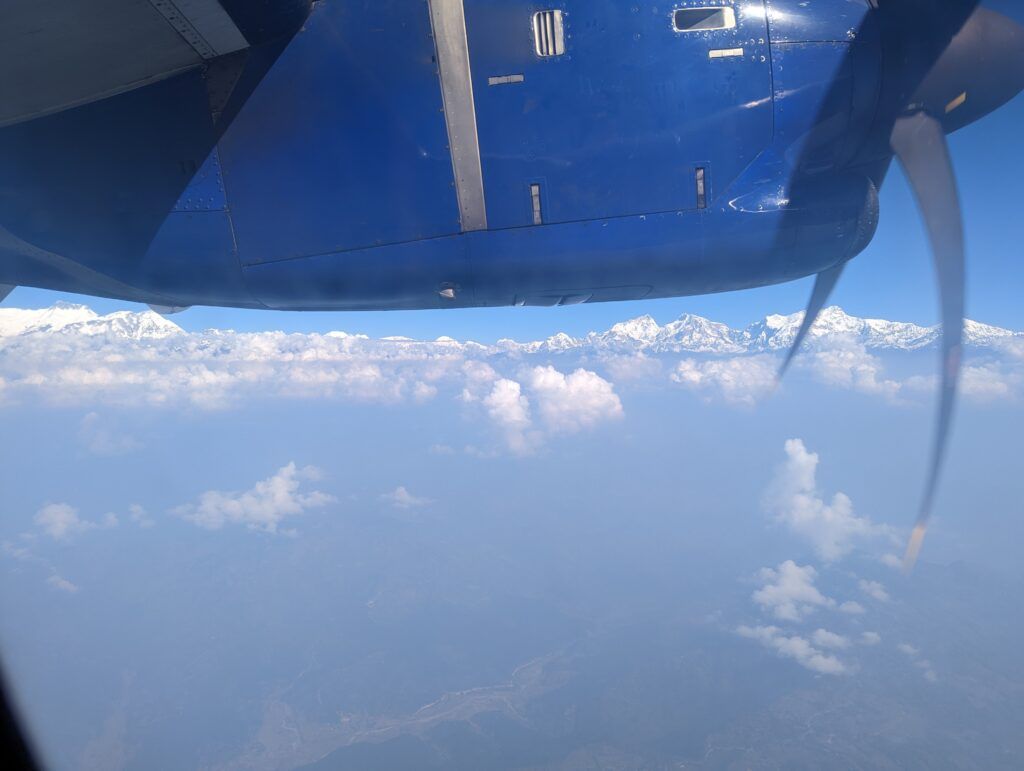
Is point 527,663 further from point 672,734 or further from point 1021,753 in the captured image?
point 1021,753

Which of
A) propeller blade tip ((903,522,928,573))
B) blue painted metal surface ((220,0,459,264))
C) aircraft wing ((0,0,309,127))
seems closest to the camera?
aircraft wing ((0,0,309,127))

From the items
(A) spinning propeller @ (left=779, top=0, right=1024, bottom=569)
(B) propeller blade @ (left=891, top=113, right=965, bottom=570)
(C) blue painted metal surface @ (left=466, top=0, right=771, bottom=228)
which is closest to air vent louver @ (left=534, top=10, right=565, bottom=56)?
(C) blue painted metal surface @ (left=466, top=0, right=771, bottom=228)

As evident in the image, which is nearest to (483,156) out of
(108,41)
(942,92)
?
(108,41)

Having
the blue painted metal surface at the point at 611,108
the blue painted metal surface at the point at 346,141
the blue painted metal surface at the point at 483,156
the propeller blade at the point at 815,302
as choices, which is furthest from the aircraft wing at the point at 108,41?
the propeller blade at the point at 815,302

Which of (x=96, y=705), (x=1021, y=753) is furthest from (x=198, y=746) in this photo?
(x=1021, y=753)

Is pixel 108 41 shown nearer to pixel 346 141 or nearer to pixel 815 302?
pixel 346 141

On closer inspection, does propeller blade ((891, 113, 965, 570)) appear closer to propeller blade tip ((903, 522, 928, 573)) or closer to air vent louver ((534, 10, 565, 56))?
propeller blade tip ((903, 522, 928, 573))
